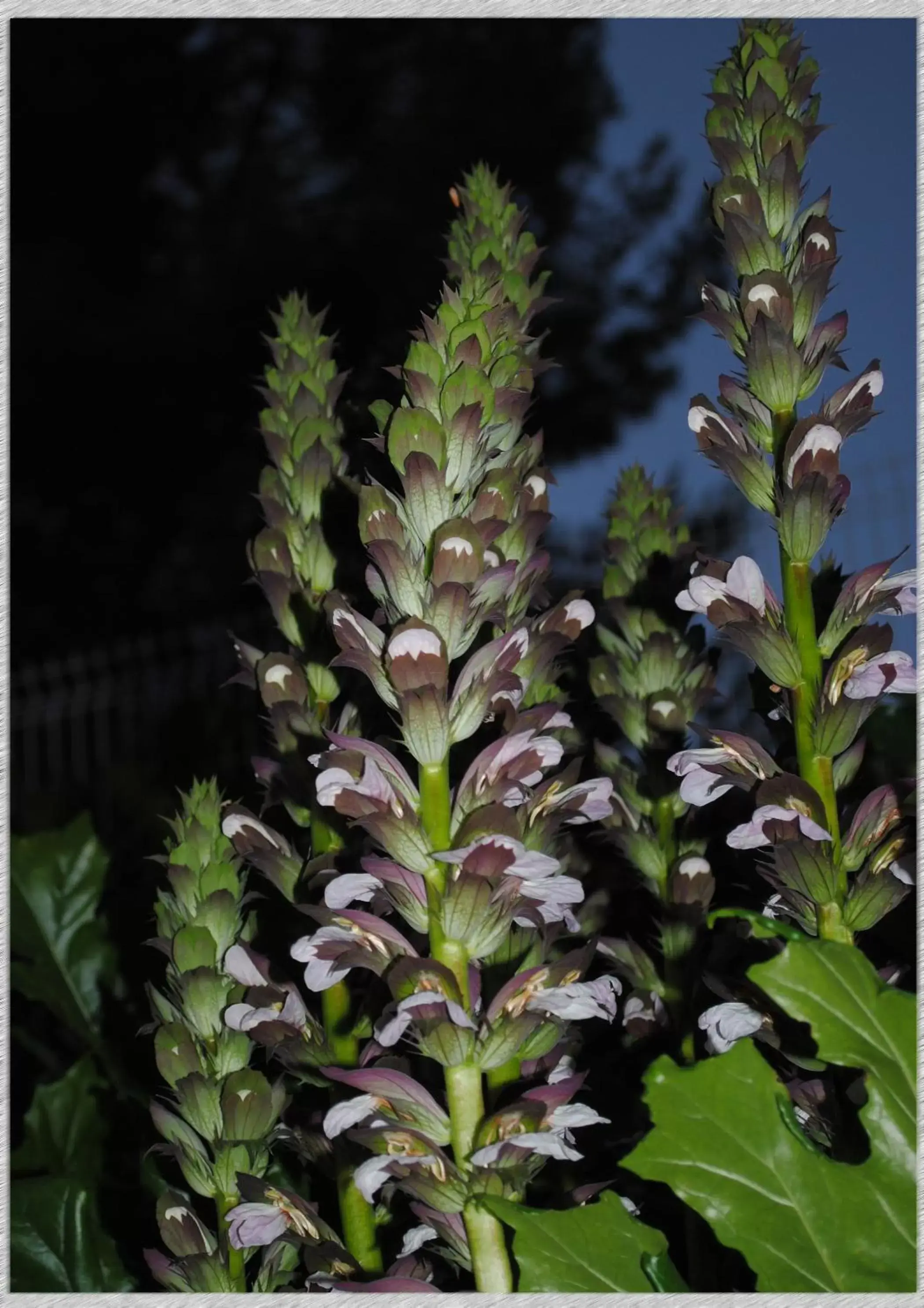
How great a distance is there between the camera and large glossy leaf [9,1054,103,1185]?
617mm

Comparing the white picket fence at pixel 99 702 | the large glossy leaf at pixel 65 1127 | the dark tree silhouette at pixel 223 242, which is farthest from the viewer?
the dark tree silhouette at pixel 223 242

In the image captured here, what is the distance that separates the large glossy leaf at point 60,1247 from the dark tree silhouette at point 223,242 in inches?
171

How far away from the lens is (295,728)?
44 cm

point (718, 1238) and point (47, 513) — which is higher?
point (47, 513)

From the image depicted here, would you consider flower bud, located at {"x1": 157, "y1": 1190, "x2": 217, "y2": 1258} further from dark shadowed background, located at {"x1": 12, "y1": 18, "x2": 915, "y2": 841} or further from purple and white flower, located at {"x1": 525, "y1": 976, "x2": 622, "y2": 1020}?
dark shadowed background, located at {"x1": 12, "y1": 18, "x2": 915, "y2": 841}

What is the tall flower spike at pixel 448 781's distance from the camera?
314mm

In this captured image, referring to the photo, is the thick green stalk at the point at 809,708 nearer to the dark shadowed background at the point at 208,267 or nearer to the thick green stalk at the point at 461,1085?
the thick green stalk at the point at 461,1085

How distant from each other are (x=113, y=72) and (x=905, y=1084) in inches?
250

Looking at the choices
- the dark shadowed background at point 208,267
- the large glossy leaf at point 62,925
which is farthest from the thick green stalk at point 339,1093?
the dark shadowed background at point 208,267

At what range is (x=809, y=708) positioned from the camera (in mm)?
364

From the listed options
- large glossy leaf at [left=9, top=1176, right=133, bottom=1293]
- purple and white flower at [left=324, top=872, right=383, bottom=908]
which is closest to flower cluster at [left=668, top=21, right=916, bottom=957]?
purple and white flower at [left=324, top=872, right=383, bottom=908]

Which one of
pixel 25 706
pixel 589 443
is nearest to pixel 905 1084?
pixel 25 706

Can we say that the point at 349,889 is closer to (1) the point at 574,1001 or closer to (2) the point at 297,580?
(1) the point at 574,1001

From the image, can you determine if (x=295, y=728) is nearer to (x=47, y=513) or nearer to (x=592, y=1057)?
(x=592, y=1057)
